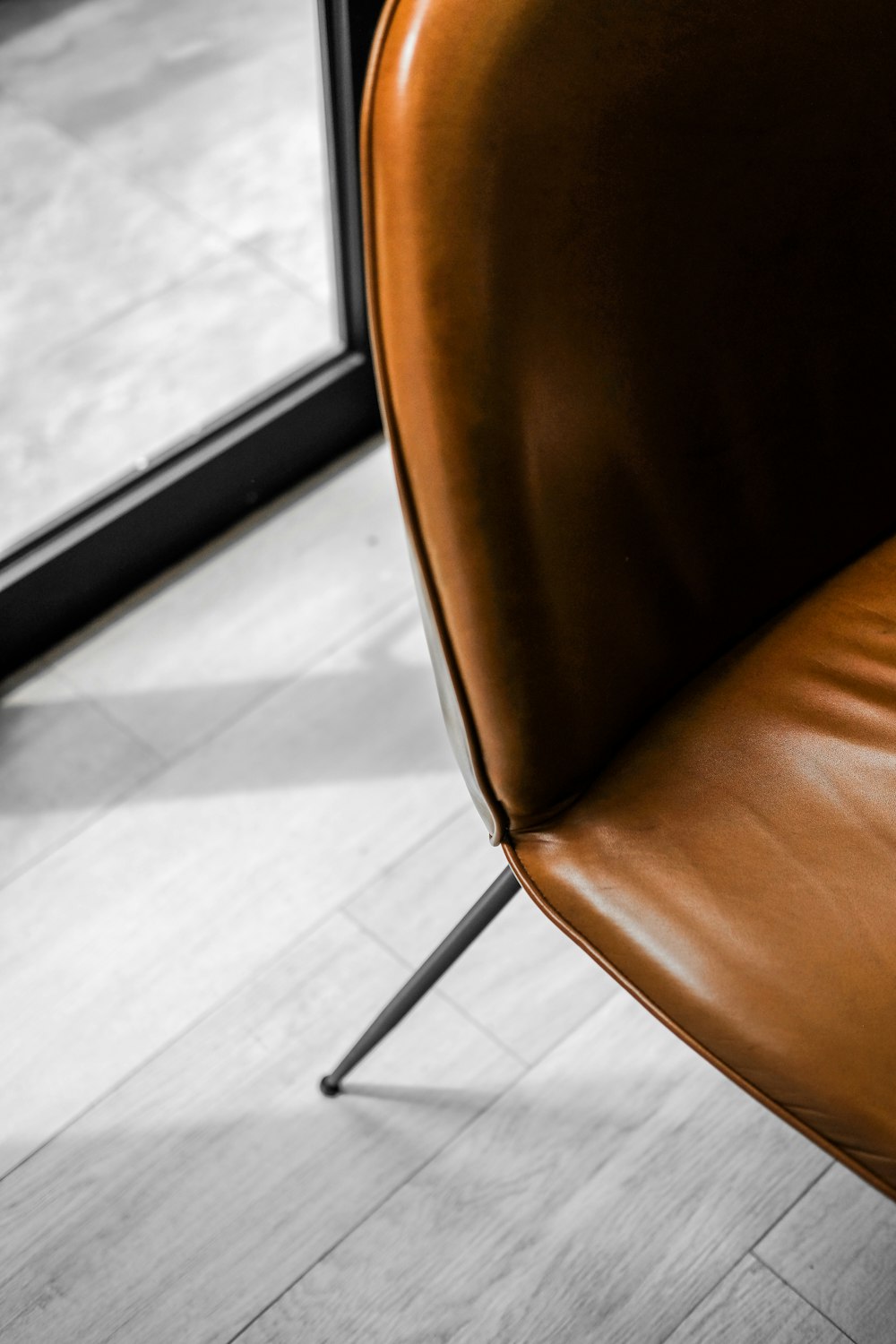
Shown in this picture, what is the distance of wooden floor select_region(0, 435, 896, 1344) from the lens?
920 mm

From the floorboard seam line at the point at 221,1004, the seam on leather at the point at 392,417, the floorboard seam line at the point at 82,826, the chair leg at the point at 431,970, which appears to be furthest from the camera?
the floorboard seam line at the point at 82,826

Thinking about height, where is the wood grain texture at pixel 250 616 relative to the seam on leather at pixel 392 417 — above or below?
below

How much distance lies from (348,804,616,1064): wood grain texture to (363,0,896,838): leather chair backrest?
366 millimetres

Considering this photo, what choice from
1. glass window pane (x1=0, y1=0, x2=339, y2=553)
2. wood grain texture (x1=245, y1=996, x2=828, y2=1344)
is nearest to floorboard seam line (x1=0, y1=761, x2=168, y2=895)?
glass window pane (x1=0, y1=0, x2=339, y2=553)

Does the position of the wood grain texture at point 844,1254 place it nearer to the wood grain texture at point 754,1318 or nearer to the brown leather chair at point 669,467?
the wood grain texture at point 754,1318

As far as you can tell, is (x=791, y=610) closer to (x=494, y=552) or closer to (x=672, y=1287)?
(x=494, y=552)

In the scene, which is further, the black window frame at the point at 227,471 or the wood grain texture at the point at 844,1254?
the black window frame at the point at 227,471

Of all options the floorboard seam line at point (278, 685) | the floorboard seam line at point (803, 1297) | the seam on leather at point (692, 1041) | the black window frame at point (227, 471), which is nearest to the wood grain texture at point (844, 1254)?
the floorboard seam line at point (803, 1297)

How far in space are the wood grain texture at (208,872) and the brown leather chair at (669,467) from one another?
0.35m

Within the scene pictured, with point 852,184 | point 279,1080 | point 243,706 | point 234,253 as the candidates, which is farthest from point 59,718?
point 852,184

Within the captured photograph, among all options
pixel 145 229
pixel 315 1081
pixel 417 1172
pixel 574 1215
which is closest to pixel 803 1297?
pixel 574 1215

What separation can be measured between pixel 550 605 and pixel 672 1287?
53 cm

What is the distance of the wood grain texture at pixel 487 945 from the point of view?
3.48 feet

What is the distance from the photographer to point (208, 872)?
115cm
